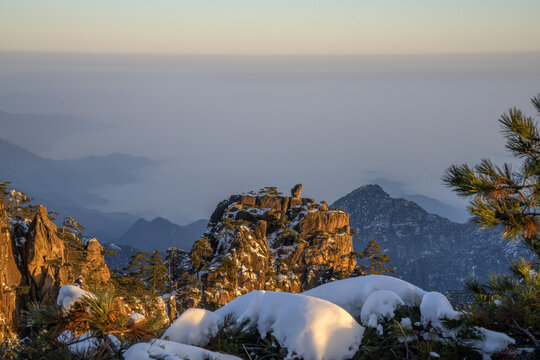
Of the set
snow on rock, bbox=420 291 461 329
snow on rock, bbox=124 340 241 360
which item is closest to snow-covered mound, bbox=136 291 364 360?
snow on rock, bbox=124 340 241 360

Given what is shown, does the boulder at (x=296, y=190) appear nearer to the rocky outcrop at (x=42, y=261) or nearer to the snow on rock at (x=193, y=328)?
the rocky outcrop at (x=42, y=261)

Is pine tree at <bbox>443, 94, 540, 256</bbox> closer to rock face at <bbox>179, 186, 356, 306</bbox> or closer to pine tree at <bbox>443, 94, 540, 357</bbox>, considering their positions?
pine tree at <bbox>443, 94, 540, 357</bbox>

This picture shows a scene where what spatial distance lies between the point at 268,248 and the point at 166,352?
2681 inches

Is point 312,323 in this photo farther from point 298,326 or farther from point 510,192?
point 510,192

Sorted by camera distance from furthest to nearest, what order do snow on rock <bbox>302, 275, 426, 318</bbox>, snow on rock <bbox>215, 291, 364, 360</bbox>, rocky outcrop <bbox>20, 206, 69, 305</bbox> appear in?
rocky outcrop <bbox>20, 206, 69, 305</bbox> < snow on rock <bbox>302, 275, 426, 318</bbox> < snow on rock <bbox>215, 291, 364, 360</bbox>

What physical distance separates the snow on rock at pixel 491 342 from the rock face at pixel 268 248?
49270 millimetres

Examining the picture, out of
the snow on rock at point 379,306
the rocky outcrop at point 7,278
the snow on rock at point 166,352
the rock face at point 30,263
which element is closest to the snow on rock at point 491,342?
the snow on rock at point 379,306

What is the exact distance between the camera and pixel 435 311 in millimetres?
6195

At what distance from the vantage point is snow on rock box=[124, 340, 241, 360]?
4715mm

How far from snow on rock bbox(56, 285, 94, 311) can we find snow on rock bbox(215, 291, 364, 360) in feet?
7.24

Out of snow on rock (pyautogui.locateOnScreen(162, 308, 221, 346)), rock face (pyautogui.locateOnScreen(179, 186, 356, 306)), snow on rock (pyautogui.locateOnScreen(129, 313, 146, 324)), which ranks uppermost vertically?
snow on rock (pyautogui.locateOnScreen(129, 313, 146, 324))

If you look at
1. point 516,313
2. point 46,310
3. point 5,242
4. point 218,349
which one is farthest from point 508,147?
point 5,242

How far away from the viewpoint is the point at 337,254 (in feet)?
258

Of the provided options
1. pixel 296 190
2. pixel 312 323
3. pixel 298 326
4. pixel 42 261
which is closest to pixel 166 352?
pixel 298 326
